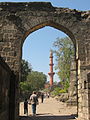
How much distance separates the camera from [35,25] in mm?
10367

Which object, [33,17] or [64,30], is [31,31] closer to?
[33,17]

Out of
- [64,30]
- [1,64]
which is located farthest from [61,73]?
[1,64]

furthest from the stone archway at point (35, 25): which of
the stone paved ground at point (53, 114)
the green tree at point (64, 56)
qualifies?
the green tree at point (64, 56)

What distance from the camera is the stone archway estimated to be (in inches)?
399

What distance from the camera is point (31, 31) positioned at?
10852mm

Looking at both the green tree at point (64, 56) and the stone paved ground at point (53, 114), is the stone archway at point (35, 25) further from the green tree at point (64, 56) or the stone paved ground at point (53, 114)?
the green tree at point (64, 56)

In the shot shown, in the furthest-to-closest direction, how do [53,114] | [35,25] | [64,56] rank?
1. [64,56]
2. [53,114]
3. [35,25]

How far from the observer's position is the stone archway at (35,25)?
33.2 ft

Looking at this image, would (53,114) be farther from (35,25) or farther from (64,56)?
(64,56)

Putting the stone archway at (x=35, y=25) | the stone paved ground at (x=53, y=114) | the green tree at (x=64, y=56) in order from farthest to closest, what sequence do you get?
the green tree at (x=64, y=56), the stone paved ground at (x=53, y=114), the stone archway at (x=35, y=25)

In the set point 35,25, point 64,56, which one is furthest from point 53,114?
point 64,56

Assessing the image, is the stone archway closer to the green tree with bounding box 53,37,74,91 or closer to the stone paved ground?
the stone paved ground

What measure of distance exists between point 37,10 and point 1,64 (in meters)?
4.48

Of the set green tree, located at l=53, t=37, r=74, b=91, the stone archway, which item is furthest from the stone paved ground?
green tree, located at l=53, t=37, r=74, b=91
